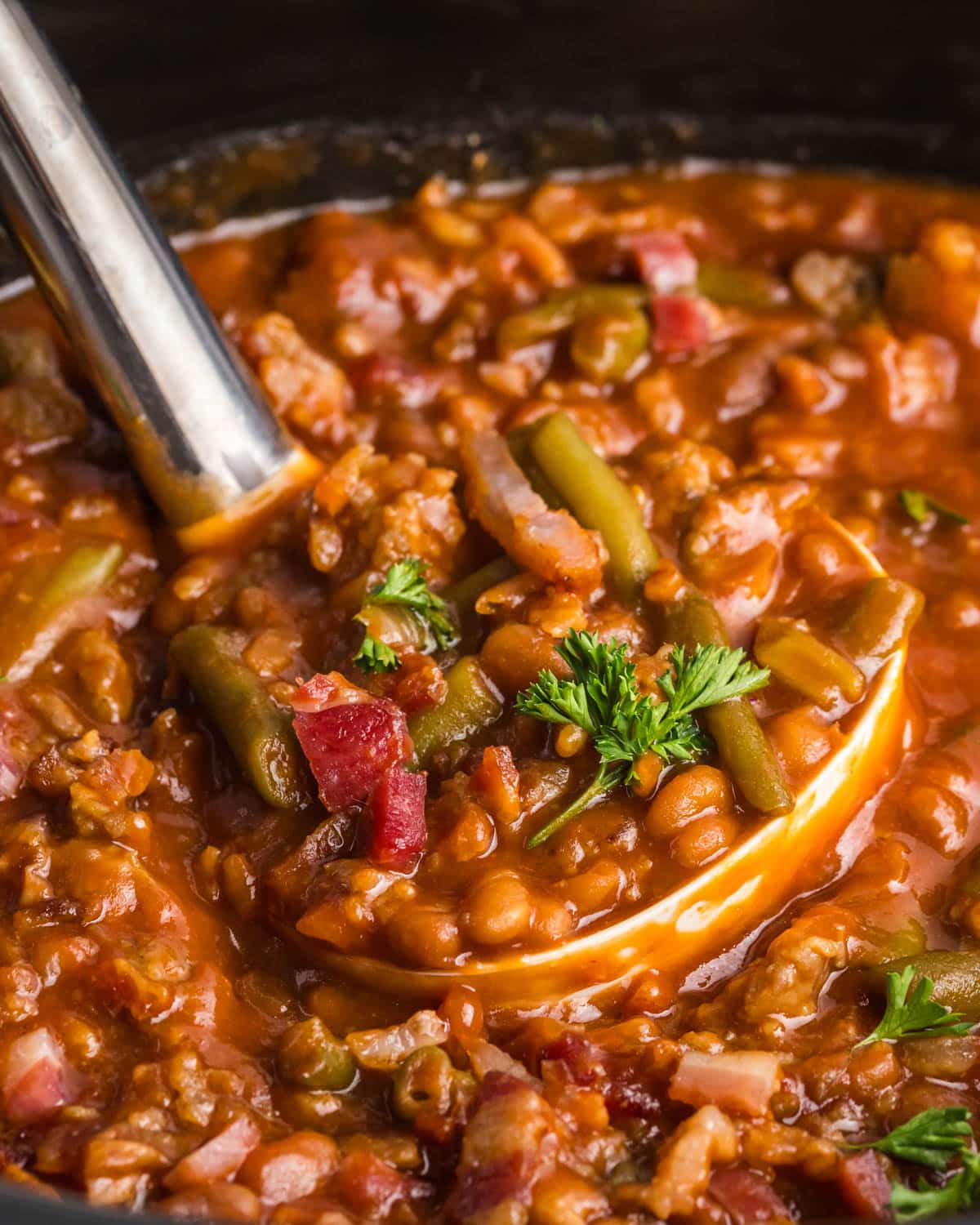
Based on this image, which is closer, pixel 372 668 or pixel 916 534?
pixel 372 668

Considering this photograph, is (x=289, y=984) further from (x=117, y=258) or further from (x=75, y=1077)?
(x=117, y=258)

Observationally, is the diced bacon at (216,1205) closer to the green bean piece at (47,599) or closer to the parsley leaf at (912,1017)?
the parsley leaf at (912,1017)

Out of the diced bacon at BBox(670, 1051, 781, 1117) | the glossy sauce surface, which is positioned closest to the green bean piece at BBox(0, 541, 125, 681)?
the glossy sauce surface

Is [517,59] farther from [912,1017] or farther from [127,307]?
[912,1017]

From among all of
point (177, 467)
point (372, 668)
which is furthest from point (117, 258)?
point (372, 668)

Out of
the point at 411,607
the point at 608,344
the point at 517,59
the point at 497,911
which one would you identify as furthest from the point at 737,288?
the point at 497,911
